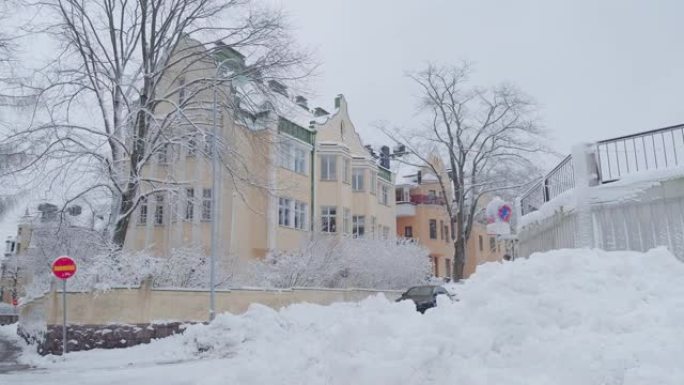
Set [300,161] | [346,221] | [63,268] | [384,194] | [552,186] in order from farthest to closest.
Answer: [384,194]
[346,221]
[300,161]
[63,268]
[552,186]

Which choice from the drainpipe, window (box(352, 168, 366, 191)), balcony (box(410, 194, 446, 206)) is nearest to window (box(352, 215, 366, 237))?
window (box(352, 168, 366, 191))

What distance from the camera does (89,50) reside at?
73.7ft

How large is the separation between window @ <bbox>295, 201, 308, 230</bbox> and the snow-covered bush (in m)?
2.13

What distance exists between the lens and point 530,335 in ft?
23.4

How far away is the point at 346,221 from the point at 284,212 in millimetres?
5904

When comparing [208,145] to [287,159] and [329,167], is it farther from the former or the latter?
[329,167]

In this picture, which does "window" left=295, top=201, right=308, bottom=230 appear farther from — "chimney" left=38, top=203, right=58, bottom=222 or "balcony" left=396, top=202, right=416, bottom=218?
"balcony" left=396, top=202, right=416, bottom=218

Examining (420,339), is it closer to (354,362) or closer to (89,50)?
(354,362)

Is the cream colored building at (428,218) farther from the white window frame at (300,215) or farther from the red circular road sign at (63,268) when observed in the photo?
the red circular road sign at (63,268)

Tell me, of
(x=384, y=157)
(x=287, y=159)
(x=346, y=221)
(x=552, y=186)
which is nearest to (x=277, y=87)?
(x=287, y=159)

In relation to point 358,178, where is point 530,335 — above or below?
below

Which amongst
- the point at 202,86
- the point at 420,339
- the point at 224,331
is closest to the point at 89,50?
the point at 202,86

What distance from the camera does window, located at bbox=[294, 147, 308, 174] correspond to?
111ft

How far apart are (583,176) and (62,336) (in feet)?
47.1
